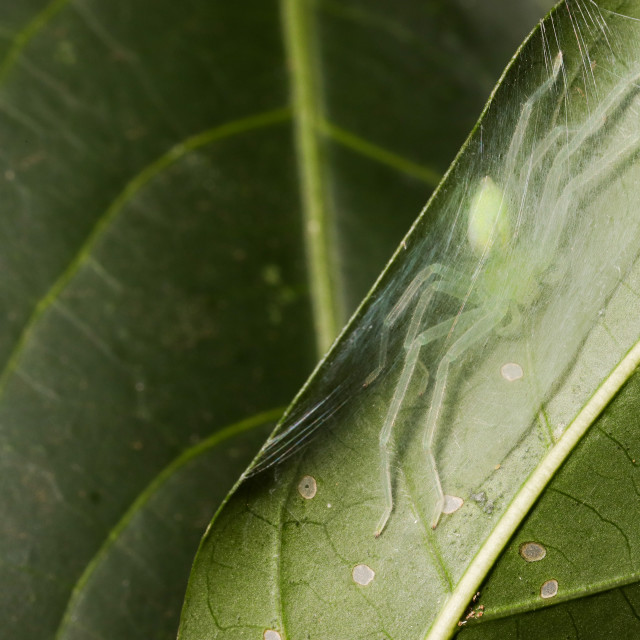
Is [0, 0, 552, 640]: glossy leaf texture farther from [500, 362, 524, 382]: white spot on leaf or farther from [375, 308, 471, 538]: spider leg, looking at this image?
[500, 362, 524, 382]: white spot on leaf

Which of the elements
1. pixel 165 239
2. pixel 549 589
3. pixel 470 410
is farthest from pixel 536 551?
pixel 165 239

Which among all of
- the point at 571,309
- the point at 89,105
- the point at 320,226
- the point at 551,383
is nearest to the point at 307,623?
the point at 551,383

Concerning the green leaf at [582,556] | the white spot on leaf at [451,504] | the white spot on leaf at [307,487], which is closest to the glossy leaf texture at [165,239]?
the white spot on leaf at [307,487]

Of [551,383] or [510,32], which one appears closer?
[551,383]

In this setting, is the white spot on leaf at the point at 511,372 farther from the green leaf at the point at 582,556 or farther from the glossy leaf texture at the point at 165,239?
the glossy leaf texture at the point at 165,239

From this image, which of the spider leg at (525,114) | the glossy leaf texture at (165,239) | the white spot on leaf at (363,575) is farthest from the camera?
the glossy leaf texture at (165,239)

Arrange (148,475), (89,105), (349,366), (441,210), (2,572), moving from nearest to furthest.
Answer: (441,210) < (349,366) < (2,572) < (148,475) < (89,105)

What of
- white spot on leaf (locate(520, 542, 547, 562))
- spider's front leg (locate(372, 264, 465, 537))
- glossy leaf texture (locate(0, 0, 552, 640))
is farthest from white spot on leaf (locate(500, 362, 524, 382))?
glossy leaf texture (locate(0, 0, 552, 640))

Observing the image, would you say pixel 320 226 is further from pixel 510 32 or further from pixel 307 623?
pixel 307 623
